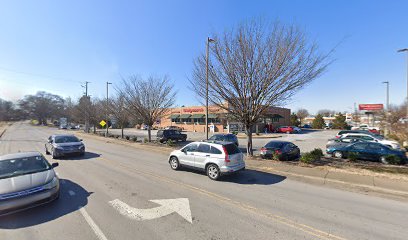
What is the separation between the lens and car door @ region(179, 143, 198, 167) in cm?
956

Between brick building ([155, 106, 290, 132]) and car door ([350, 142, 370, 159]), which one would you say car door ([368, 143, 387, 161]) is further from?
brick building ([155, 106, 290, 132])

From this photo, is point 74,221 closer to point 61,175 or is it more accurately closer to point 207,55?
point 61,175

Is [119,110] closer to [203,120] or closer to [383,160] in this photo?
[203,120]

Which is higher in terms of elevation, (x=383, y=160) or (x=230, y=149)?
(x=230, y=149)

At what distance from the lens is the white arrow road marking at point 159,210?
16.8 ft

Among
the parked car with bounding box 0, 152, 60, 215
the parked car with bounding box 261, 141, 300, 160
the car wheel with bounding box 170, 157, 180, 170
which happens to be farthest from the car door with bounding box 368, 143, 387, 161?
the parked car with bounding box 0, 152, 60, 215

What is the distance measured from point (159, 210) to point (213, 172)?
3555mm

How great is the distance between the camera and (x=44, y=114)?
282ft

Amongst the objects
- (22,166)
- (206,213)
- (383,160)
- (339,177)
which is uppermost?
(22,166)

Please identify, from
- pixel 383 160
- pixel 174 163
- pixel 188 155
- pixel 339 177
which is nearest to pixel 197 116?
pixel 174 163

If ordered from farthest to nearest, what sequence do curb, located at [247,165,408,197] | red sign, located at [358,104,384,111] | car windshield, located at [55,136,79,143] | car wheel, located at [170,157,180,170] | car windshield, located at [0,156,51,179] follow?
red sign, located at [358,104,384,111], car windshield, located at [55,136,79,143], car wheel, located at [170,157,180,170], curb, located at [247,165,408,197], car windshield, located at [0,156,51,179]

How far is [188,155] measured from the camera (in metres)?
9.72

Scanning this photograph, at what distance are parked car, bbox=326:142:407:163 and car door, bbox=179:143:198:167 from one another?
32.4 feet

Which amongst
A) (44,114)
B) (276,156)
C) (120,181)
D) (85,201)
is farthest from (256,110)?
(44,114)
